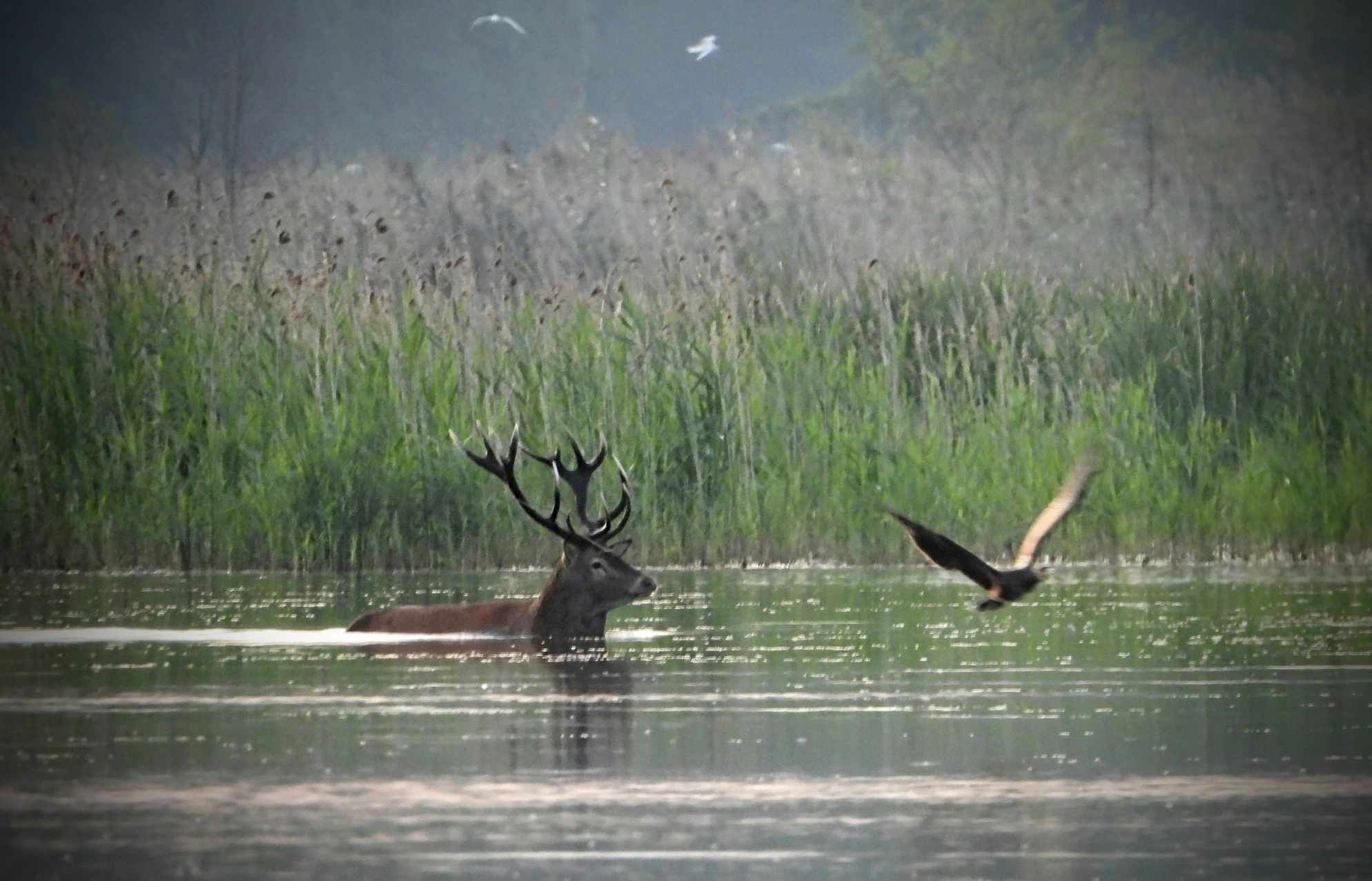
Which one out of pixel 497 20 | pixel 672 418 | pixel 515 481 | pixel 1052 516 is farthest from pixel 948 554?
pixel 497 20

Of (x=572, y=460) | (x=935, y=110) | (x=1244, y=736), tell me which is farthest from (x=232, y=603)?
(x=935, y=110)

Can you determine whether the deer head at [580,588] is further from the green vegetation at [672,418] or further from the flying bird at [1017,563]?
the green vegetation at [672,418]

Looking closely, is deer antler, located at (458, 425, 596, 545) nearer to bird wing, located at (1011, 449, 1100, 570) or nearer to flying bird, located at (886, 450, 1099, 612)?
flying bird, located at (886, 450, 1099, 612)

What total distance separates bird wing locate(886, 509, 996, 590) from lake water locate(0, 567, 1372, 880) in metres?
0.44

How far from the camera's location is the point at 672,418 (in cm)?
1747

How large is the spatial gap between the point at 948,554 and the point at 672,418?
661cm

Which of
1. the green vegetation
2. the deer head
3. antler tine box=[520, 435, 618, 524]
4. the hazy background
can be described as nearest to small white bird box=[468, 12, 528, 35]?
the hazy background

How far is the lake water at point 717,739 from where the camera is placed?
7762 millimetres

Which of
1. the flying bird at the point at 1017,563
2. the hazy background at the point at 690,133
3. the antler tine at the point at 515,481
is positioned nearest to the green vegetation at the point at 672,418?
the hazy background at the point at 690,133

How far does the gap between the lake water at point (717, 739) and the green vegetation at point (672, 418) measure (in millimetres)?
1825

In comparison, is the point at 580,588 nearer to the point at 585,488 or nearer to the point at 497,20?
the point at 585,488

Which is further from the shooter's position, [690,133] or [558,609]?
[690,133]

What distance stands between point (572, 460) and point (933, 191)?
14047 mm

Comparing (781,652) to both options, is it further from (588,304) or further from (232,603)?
(588,304)
